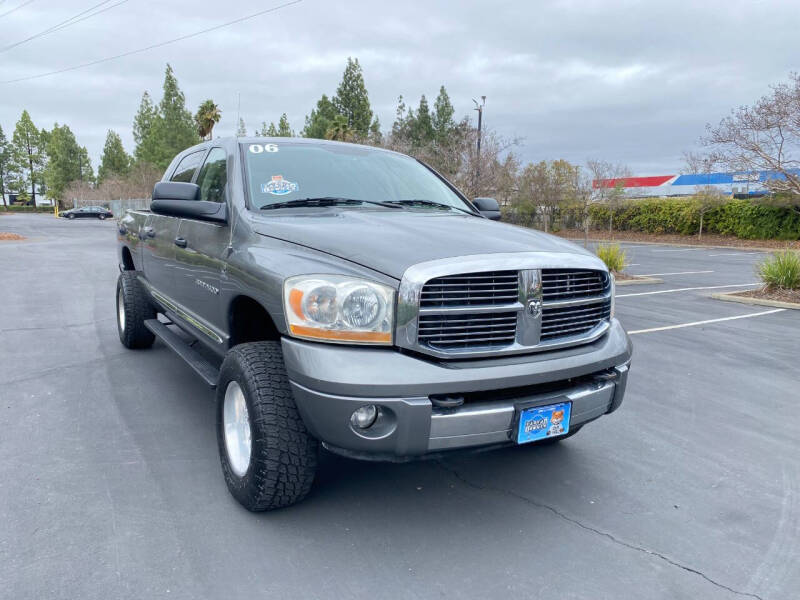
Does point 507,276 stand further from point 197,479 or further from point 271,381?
point 197,479

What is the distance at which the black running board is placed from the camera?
138 inches

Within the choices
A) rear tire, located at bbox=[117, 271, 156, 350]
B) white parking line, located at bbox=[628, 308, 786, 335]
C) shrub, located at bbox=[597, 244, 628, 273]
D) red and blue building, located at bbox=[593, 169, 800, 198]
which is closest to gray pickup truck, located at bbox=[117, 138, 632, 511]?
rear tire, located at bbox=[117, 271, 156, 350]

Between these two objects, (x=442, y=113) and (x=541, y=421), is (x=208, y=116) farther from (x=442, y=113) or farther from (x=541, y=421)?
(x=541, y=421)

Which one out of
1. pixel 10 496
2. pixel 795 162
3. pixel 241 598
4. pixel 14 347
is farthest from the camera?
pixel 795 162

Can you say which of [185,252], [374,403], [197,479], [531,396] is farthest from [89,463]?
[531,396]

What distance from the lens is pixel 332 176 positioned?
391 centimetres

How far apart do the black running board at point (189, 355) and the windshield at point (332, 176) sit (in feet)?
3.38

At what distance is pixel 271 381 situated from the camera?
2.79 metres

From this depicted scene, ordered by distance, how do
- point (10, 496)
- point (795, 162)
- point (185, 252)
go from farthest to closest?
point (795, 162) < point (185, 252) < point (10, 496)

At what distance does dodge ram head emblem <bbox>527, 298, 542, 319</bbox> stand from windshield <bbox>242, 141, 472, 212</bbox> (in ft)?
4.61

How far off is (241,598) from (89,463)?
A: 5.41 ft

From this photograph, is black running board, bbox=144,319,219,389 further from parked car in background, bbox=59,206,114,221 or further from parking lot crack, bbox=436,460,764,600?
parked car in background, bbox=59,206,114,221

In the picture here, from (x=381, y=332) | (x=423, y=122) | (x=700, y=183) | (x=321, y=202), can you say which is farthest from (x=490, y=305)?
(x=700, y=183)

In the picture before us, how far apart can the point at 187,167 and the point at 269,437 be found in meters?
3.01
